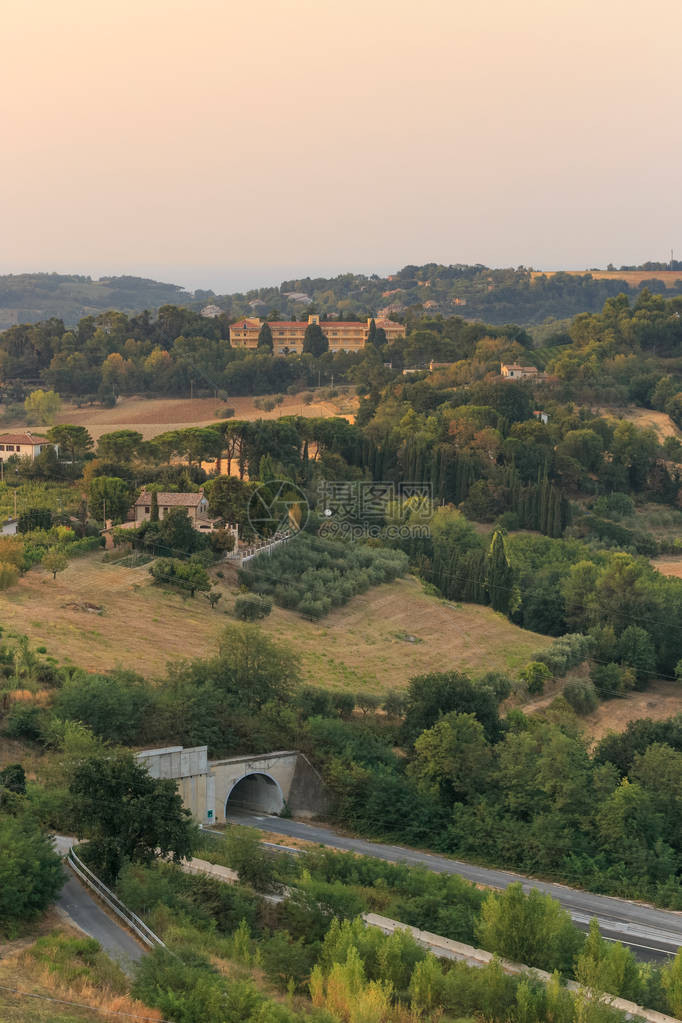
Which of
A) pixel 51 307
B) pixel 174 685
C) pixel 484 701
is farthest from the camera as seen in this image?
pixel 51 307

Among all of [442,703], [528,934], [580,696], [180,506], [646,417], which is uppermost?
[646,417]

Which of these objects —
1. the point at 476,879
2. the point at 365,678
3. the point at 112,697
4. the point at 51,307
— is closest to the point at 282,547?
the point at 365,678

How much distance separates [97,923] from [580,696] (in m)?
21.9

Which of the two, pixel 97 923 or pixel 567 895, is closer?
pixel 97 923

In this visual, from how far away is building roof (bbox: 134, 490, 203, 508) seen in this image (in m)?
41.2

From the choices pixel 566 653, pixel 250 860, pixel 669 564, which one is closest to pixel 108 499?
pixel 566 653

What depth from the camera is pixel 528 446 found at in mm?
58438

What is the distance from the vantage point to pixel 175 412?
70062mm

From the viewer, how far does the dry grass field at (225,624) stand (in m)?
31.4

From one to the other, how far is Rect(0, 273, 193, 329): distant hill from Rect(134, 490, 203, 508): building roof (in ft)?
399

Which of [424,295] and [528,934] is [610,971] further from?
[424,295]

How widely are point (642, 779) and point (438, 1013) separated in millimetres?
13341

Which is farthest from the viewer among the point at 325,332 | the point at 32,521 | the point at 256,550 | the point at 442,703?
the point at 325,332

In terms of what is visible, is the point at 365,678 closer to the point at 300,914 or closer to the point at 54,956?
the point at 300,914
